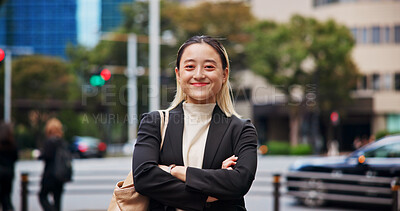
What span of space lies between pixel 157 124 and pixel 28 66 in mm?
51678

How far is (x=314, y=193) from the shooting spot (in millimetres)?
12016

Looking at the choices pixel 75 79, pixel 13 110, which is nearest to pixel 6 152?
pixel 13 110

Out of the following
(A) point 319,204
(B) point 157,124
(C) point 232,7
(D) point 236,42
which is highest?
(C) point 232,7

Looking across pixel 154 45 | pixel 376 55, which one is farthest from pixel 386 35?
pixel 154 45

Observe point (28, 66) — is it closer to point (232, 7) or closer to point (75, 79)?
point (75, 79)

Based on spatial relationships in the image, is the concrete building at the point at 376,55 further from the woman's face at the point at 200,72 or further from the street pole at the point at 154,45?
the woman's face at the point at 200,72

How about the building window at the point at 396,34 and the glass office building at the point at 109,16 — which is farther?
the glass office building at the point at 109,16

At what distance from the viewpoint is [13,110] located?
4706 centimetres

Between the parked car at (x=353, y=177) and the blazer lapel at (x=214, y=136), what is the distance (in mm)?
8751

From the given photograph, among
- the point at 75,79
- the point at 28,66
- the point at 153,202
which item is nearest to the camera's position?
the point at 153,202

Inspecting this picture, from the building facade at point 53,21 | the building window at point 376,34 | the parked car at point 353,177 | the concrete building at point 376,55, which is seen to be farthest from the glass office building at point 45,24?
the parked car at point 353,177

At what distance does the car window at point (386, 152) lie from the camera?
1168 cm

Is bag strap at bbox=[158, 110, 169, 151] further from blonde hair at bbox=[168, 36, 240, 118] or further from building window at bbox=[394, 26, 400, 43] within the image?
building window at bbox=[394, 26, 400, 43]

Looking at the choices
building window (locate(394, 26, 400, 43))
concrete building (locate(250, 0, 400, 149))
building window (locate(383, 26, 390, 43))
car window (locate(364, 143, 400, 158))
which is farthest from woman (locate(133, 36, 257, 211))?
building window (locate(394, 26, 400, 43))
